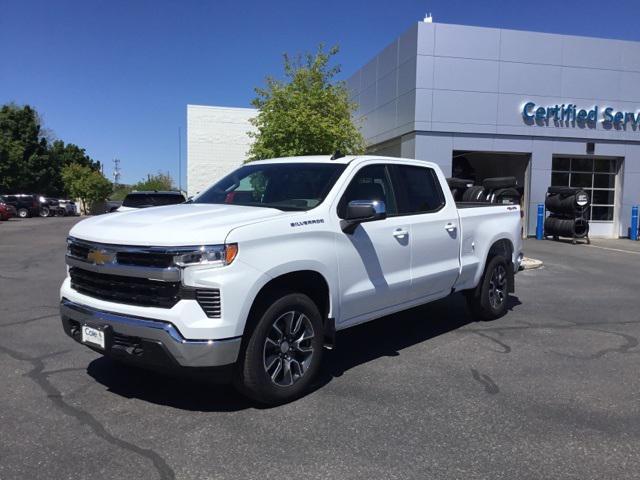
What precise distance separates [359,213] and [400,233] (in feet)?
2.99

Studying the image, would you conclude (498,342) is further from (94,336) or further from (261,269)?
(94,336)

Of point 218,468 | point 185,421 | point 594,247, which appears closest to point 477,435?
point 218,468

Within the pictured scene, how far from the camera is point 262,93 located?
19391 mm

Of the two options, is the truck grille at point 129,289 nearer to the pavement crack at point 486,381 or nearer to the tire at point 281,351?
the tire at point 281,351

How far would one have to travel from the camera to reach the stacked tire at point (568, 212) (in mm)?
19188

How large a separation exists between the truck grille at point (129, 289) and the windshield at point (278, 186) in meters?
1.28

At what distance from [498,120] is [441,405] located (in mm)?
19071

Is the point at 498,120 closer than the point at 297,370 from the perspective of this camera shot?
No

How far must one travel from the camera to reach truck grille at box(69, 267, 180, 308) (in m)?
3.83

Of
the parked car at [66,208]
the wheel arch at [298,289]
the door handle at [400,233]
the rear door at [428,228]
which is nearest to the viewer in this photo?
the wheel arch at [298,289]

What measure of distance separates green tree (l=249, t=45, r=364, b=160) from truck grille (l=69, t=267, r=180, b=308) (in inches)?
529

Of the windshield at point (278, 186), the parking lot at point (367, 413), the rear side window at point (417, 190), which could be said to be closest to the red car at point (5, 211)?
the parking lot at point (367, 413)

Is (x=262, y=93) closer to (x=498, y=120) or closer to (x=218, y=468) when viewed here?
(x=498, y=120)

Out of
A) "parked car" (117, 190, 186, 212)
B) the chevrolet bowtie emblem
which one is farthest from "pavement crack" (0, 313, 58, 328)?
"parked car" (117, 190, 186, 212)
